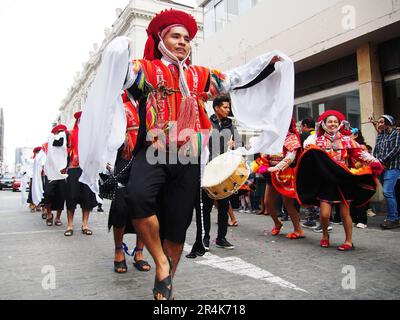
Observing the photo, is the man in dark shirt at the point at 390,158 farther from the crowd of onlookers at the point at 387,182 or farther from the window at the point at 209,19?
the window at the point at 209,19

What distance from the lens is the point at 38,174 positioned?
10023 millimetres

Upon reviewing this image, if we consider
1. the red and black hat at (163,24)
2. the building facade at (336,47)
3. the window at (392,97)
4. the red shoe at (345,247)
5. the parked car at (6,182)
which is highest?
the building facade at (336,47)

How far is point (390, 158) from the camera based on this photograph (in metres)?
6.89

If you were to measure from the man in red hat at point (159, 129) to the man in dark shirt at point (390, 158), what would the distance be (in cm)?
500

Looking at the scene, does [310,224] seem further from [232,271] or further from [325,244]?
[232,271]

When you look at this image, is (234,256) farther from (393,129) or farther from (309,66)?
(309,66)

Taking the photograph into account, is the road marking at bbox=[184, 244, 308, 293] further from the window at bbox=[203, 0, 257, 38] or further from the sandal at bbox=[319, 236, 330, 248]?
the window at bbox=[203, 0, 257, 38]

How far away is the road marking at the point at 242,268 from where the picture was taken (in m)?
3.35

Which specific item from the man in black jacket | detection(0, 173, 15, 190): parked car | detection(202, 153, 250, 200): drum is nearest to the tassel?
detection(202, 153, 250, 200): drum

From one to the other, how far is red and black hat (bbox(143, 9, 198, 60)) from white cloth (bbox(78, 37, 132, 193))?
36 cm

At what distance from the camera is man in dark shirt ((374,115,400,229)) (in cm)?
666

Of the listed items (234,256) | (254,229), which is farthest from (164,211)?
(254,229)

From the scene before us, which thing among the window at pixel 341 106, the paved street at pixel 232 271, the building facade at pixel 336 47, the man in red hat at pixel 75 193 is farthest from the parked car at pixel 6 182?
the paved street at pixel 232 271

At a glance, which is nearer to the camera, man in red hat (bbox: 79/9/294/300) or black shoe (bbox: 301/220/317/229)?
man in red hat (bbox: 79/9/294/300)
